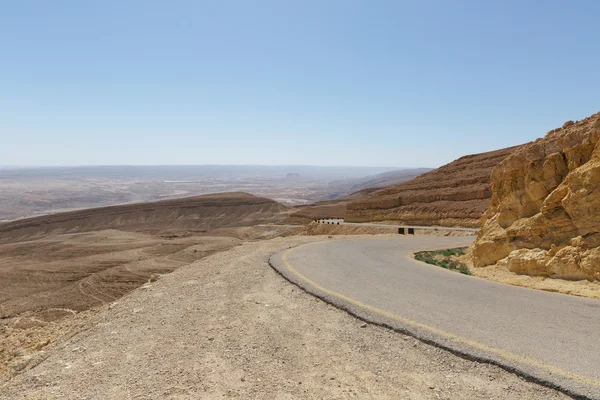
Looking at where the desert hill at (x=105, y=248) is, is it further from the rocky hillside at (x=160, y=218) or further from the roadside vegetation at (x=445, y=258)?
the roadside vegetation at (x=445, y=258)

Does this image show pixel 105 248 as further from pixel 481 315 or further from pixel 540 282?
pixel 481 315

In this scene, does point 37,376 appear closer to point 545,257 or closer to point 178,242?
point 545,257

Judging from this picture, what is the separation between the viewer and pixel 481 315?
7305mm

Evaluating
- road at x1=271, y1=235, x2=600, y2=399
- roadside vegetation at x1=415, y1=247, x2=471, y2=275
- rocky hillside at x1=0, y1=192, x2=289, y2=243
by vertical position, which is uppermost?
road at x1=271, y1=235, x2=600, y2=399

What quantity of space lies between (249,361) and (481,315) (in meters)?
4.36

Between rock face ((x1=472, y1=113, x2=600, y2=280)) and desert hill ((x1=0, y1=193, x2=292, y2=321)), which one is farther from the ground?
rock face ((x1=472, y1=113, x2=600, y2=280))

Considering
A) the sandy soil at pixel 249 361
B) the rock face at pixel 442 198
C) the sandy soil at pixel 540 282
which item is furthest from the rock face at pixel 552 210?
the rock face at pixel 442 198

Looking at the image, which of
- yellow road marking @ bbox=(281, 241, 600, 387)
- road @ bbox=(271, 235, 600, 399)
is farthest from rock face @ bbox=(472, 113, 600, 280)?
yellow road marking @ bbox=(281, 241, 600, 387)

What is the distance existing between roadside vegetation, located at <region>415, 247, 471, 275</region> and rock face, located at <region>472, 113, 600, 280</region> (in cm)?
63

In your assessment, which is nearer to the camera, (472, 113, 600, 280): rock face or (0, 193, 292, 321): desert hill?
(472, 113, 600, 280): rock face

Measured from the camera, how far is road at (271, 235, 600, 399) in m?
5.21

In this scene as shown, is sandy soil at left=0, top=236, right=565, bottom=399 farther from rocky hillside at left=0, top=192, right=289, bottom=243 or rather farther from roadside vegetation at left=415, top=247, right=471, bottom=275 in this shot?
rocky hillside at left=0, top=192, right=289, bottom=243

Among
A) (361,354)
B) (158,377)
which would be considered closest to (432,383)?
(361,354)

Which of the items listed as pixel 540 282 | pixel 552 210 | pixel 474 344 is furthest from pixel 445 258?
pixel 474 344
